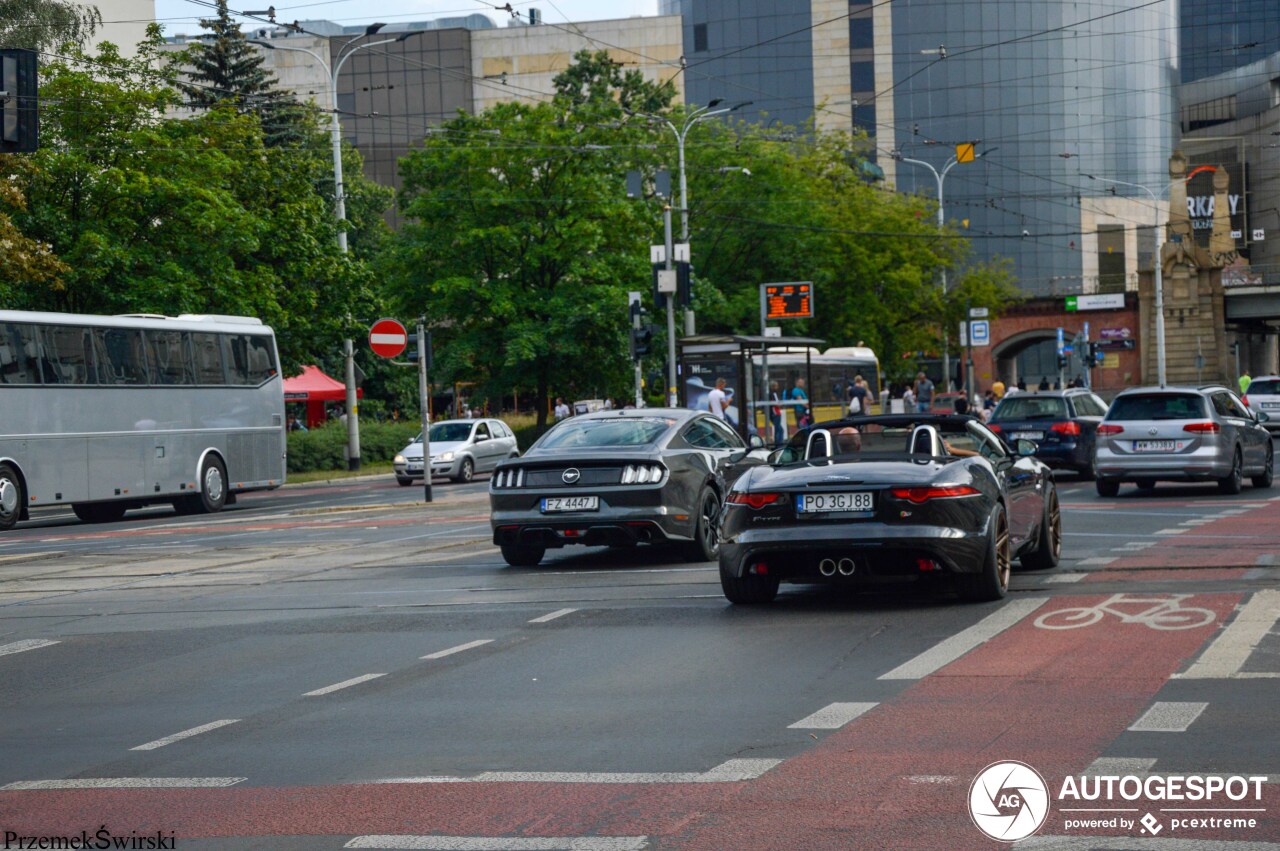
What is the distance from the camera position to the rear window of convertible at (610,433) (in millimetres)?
16312

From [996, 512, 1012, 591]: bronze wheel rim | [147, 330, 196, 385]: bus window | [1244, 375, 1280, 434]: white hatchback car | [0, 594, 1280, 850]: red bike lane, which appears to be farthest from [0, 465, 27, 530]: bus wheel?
[1244, 375, 1280, 434]: white hatchback car

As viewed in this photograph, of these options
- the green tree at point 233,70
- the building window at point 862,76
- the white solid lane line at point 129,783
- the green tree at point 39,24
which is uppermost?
the building window at point 862,76

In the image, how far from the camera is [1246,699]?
7.63 meters

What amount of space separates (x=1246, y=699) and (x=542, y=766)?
10.2 ft

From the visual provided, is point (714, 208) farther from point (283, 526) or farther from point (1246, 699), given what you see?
point (1246, 699)

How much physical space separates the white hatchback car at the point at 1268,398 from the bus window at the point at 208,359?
28022mm

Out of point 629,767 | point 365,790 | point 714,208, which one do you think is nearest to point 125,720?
point 365,790

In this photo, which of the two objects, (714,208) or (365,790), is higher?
(714,208)

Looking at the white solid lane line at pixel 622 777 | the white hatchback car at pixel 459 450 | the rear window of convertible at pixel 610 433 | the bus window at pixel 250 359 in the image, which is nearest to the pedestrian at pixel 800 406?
the white hatchback car at pixel 459 450

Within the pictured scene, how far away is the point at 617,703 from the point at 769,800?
2.23 m

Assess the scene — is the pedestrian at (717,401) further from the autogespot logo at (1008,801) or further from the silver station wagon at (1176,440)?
the autogespot logo at (1008,801)

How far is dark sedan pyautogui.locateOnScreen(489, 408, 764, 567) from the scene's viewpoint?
1553 centimetres

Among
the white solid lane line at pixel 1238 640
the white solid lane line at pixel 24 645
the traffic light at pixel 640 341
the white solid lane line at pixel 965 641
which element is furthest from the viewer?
the traffic light at pixel 640 341

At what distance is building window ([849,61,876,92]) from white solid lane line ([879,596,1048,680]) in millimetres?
100167
